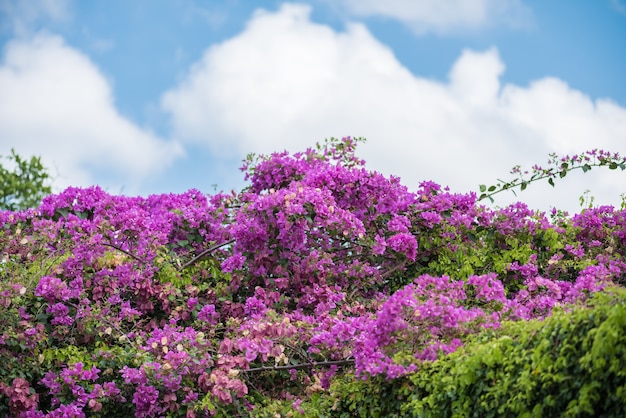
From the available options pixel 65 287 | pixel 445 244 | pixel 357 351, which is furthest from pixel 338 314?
pixel 65 287

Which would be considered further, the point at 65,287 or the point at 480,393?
the point at 65,287

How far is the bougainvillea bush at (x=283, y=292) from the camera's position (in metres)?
5.14

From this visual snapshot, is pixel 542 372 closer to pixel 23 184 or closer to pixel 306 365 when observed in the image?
pixel 306 365

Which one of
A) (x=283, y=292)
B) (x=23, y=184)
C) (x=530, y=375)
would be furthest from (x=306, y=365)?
(x=23, y=184)

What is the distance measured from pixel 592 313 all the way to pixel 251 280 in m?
3.77

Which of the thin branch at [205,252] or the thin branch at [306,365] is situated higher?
the thin branch at [205,252]

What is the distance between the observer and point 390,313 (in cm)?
508

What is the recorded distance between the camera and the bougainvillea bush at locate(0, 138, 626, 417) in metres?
5.14

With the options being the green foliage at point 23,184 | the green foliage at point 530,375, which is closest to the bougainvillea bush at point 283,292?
the green foliage at point 530,375

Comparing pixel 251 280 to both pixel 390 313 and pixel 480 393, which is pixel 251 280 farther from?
pixel 480 393

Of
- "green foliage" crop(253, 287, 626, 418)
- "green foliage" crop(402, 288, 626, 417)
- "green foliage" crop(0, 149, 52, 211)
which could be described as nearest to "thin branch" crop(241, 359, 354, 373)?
"green foliage" crop(253, 287, 626, 418)

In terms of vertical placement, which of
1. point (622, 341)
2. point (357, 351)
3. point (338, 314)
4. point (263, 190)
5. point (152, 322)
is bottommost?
point (622, 341)

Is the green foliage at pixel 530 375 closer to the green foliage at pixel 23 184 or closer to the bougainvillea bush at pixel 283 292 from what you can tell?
the bougainvillea bush at pixel 283 292

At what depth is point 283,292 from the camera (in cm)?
695
